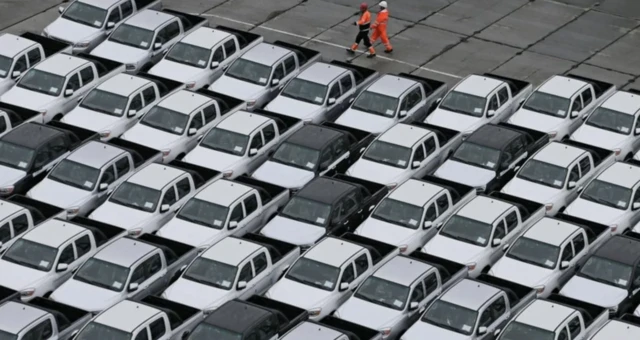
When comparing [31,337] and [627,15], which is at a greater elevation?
[31,337]

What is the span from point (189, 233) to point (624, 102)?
35.2 ft

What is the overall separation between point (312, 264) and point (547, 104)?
29.8ft

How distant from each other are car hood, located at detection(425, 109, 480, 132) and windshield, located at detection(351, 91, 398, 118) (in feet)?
2.72

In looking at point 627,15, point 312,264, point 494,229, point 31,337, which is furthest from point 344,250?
point 627,15

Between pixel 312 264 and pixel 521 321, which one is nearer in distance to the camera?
pixel 521 321

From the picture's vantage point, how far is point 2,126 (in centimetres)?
3772

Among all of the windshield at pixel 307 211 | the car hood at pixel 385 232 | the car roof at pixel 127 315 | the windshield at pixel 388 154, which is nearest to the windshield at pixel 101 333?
the car roof at pixel 127 315

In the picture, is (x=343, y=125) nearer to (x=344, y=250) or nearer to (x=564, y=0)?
(x=344, y=250)

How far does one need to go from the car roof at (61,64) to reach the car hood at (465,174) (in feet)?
29.2

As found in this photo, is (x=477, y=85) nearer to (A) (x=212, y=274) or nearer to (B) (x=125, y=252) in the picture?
(A) (x=212, y=274)

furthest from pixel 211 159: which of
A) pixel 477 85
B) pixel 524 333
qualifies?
pixel 524 333

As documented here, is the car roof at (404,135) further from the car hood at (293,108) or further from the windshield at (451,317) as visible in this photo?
the windshield at (451,317)

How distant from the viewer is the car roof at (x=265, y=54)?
4047cm

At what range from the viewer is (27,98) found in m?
39.2
